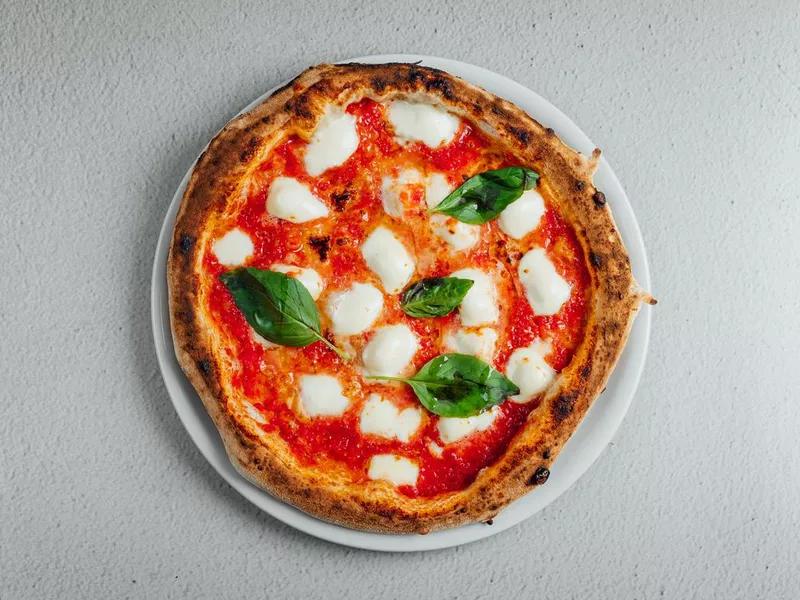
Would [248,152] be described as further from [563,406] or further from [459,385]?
[563,406]

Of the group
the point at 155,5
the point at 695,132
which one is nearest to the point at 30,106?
the point at 155,5

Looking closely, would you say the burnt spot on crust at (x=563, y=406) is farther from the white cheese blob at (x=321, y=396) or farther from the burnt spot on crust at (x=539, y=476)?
the white cheese blob at (x=321, y=396)

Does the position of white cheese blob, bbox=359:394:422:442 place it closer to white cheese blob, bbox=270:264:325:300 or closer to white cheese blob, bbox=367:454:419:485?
white cheese blob, bbox=367:454:419:485

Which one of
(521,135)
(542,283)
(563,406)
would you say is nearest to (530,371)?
(563,406)

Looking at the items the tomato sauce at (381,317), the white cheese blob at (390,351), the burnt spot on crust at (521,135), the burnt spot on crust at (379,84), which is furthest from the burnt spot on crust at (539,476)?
the burnt spot on crust at (379,84)

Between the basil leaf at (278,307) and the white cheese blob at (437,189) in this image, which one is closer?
the basil leaf at (278,307)

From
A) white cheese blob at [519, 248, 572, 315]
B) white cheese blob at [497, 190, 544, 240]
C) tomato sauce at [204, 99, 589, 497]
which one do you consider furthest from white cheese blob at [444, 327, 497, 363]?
white cheese blob at [497, 190, 544, 240]
